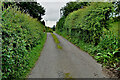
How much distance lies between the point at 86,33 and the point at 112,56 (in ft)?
15.2

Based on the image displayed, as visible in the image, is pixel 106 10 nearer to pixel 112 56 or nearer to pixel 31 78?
pixel 112 56

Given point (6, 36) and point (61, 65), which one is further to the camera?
point (61, 65)

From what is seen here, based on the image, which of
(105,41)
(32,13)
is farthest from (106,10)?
(32,13)

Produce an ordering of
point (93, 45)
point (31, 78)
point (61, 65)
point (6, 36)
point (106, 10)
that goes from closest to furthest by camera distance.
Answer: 1. point (6, 36)
2. point (31, 78)
3. point (61, 65)
4. point (106, 10)
5. point (93, 45)

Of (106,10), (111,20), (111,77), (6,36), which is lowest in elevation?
A: (111,77)

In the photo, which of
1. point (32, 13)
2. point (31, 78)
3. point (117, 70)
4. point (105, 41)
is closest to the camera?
point (31, 78)

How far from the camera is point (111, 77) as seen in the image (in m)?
5.06

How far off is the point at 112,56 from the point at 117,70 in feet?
3.62

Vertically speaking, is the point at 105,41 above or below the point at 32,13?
below

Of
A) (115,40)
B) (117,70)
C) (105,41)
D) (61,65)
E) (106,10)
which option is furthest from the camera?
(106,10)

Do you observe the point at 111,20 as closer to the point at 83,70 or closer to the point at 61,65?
the point at 83,70

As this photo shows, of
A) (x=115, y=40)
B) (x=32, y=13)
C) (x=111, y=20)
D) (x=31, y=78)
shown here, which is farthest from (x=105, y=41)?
(x=32, y=13)

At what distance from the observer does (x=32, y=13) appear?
20.6 meters

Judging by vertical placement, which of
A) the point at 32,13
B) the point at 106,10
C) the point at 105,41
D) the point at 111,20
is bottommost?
the point at 105,41
